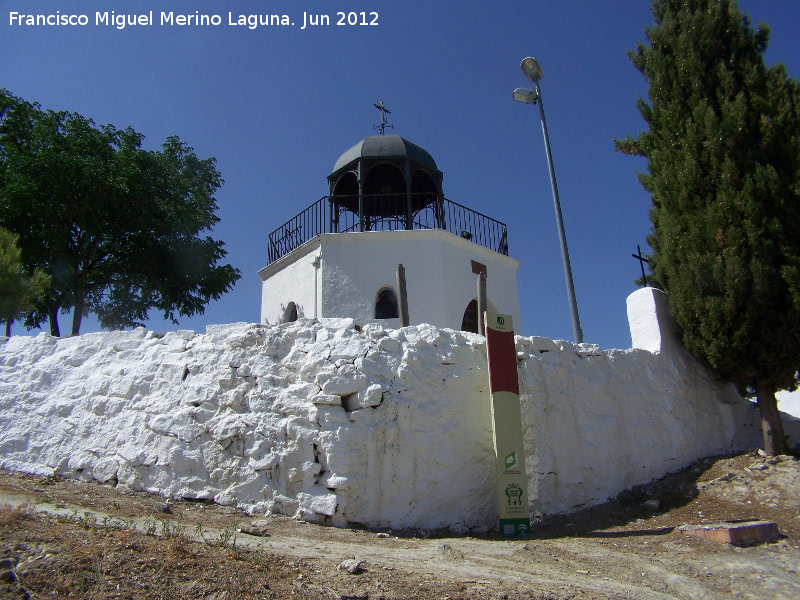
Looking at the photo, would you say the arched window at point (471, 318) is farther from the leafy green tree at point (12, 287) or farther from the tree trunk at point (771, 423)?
the leafy green tree at point (12, 287)

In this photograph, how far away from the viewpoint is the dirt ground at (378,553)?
4.19 m

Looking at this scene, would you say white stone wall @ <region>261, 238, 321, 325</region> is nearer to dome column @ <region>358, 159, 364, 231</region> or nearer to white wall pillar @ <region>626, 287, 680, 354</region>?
dome column @ <region>358, 159, 364, 231</region>

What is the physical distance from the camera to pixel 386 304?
42.9 ft

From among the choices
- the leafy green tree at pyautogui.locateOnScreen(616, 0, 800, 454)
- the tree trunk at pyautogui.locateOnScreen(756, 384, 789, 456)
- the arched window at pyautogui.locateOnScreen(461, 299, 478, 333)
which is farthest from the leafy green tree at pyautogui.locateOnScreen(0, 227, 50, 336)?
the tree trunk at pyautogui.locateOnScreen(756, 384, 789, 456)

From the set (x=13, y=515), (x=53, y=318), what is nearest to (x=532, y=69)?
(x=13, y=515)

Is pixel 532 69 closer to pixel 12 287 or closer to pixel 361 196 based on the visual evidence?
pixel 361 196

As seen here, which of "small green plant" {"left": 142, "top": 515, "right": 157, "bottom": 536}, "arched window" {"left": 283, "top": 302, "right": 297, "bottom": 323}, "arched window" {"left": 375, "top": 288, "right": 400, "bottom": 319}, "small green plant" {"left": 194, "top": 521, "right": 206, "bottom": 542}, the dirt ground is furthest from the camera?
"arched window" {"left": 283, "top": 302, "right": 297, "bottom": 323}

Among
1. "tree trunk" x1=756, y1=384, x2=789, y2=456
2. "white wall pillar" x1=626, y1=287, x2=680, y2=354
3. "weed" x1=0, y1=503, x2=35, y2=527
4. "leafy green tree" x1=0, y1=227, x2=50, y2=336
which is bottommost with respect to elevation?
"weed" x1=0, y1=503, x2=35, y2=527

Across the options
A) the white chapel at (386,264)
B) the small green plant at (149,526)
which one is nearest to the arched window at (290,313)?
the white chapel at (386,264)

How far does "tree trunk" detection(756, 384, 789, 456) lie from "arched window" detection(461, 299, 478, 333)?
232 inches

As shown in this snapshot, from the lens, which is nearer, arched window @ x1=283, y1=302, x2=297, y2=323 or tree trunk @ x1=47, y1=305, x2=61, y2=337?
arched window @ x1=283, y1=302, x2=297, y2=323

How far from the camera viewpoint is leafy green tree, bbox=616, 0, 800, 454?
28.1ft

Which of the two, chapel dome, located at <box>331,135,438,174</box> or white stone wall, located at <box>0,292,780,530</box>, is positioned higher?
chapel dome, located at <box>331,135,438,174</box>

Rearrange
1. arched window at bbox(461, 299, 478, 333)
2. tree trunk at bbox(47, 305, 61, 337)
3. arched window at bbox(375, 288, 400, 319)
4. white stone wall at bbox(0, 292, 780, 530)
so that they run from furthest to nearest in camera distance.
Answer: tree trunk at bbox(47, 305, 61, 337) < arched window at bbox(461, 299, 478, 333) < arched window at bbox(375, 288, 400, 319) < white stone wall at bbox(0, 292, 780, 530)
